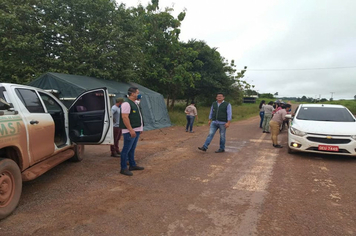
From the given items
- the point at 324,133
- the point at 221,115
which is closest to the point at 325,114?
the point at 324,133

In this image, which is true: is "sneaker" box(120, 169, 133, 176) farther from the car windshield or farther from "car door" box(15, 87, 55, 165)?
the car windshield

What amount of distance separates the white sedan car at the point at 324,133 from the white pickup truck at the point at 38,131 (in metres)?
4.79

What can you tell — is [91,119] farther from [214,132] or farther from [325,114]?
[325,114]

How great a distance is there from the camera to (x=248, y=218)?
3.23 meters

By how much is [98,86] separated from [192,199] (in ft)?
29.6

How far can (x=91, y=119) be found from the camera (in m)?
5.26

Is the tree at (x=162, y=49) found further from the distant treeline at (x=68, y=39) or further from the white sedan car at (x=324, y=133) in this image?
the white sedan car at (x=324, y=133)

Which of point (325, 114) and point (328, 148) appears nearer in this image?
point (328, 148)

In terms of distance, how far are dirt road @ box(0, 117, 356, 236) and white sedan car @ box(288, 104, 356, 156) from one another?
360 millimetres

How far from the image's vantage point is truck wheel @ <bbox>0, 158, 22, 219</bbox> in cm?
312

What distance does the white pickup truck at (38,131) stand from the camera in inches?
128

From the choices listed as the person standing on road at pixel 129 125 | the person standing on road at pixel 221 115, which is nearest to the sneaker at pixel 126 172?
the person standing on road at pixel 129 125

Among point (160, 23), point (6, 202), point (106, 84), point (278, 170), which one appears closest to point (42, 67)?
point (106, 84)

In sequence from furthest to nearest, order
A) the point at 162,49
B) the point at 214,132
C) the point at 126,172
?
the point at 162,49 < the point at 214,132 < the point at 126,172
